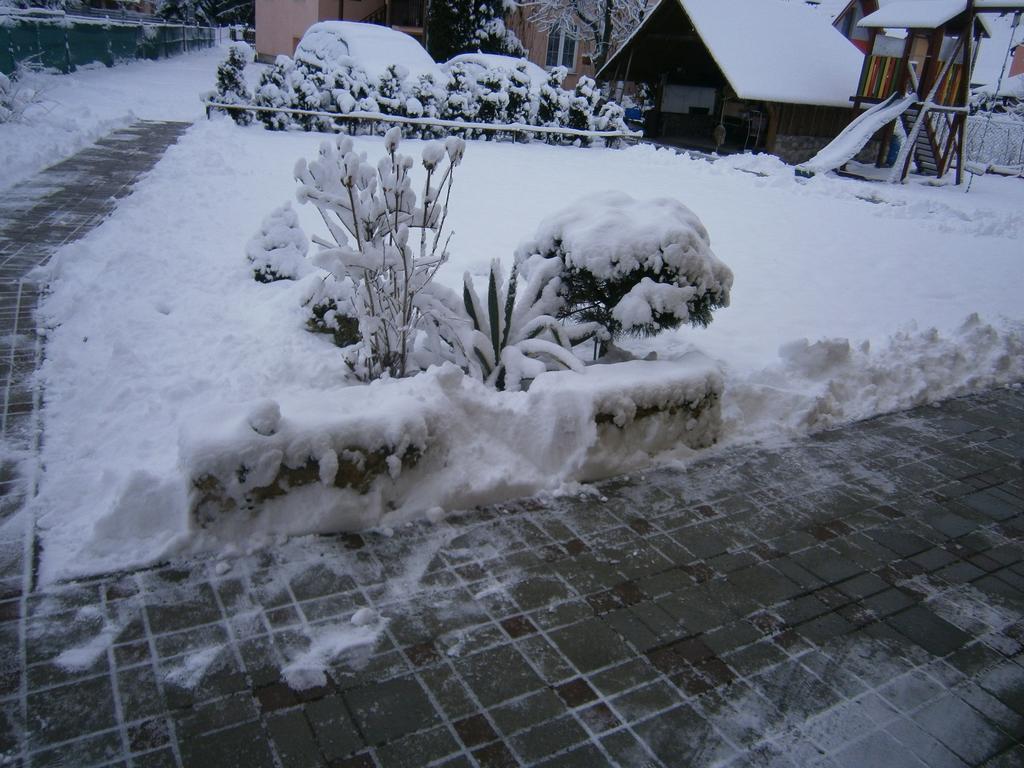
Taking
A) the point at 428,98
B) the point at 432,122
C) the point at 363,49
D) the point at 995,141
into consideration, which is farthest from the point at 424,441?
the point at 995,141

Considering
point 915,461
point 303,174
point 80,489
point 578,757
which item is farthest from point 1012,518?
point 80,489

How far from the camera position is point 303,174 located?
13.5 ft

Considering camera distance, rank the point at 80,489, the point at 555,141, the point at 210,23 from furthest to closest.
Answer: the point at 210,23, the point at 555,141, the point at 80,489

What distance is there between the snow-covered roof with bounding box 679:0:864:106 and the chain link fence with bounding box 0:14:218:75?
50.9ft

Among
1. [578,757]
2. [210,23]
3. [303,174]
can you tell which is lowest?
[578,757]

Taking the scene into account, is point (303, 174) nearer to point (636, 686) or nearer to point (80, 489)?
point (80, 489)

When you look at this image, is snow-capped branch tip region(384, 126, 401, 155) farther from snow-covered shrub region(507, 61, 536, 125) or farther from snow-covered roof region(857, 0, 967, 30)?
snow-covered roof region(857, 0, 967, 30)

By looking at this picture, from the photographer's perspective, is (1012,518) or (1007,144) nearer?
(1012,518)

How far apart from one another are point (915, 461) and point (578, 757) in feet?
10.4

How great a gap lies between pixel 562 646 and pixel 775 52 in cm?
2017

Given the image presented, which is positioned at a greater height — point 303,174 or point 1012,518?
point 303,174

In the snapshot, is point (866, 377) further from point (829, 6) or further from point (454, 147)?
point (829, 6)

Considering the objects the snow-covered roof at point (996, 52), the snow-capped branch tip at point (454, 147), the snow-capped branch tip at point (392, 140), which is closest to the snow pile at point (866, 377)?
the snow-capped branch tip at point (454, 147)

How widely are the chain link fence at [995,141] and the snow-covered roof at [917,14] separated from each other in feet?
17.3
